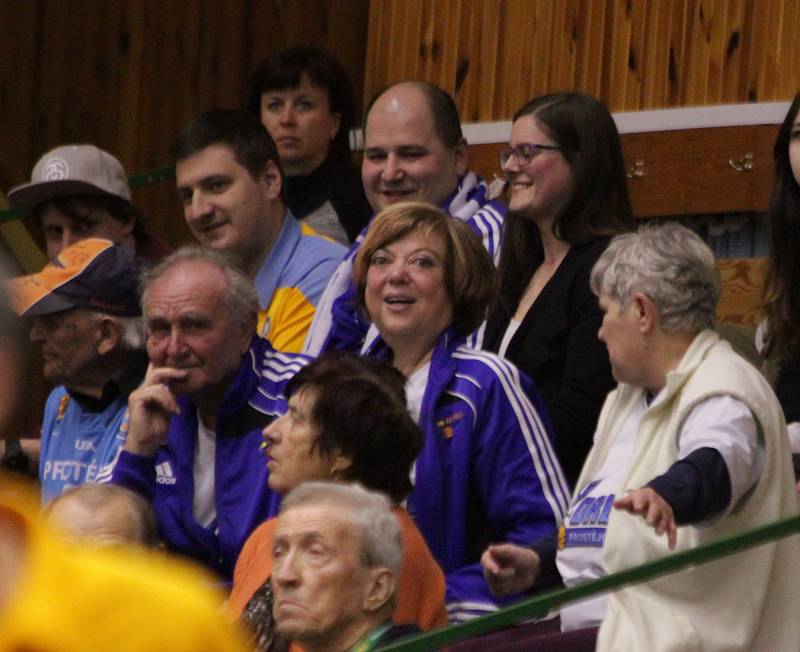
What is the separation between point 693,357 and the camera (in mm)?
3504

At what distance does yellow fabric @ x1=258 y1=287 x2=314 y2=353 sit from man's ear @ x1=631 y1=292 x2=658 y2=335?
1225 mm

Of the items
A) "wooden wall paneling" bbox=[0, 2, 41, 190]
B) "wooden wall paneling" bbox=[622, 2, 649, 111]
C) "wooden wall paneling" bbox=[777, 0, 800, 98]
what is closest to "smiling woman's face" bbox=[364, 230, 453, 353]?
"wooden wall paneling" bbox=[777, 0, 800, 98]

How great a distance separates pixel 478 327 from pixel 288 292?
766mm

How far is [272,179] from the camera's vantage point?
4922 mm

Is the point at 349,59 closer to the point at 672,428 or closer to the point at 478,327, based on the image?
the point at 478,327

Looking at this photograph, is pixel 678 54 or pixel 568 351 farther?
pixel 678 54

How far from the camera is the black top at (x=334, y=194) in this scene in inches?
209

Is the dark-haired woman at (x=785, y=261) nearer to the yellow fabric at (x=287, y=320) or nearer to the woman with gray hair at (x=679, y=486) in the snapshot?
the woman with gray hair at (x=679, y=486)

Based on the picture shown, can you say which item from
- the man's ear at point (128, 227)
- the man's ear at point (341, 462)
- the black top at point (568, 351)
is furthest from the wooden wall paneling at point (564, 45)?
the man's ear at point (341, 462)

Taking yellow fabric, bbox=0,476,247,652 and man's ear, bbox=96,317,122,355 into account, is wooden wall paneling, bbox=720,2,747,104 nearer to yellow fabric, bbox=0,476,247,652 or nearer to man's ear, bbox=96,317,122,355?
man's ear, bbox=96,317,122,355

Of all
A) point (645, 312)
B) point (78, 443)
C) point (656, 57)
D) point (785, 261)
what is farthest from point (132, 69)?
point (645, 312)

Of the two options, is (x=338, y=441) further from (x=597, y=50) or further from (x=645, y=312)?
(x=597, y=50)

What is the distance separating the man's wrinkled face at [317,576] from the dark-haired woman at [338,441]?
10.0 inches

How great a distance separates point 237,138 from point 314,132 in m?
0.46
